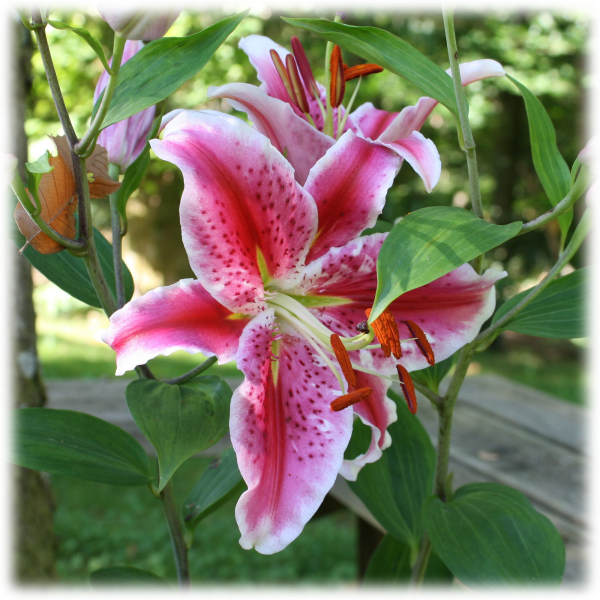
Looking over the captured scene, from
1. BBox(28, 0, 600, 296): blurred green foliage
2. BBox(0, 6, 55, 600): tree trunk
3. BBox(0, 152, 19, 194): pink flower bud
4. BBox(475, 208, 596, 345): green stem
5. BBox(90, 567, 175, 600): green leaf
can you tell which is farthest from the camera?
BBox(28, 0, 600, 296): blurred green foliage

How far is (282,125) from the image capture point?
1.52ft

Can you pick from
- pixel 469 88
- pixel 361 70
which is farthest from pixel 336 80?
pixel 469 88

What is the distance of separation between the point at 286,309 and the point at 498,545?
275 millimetres

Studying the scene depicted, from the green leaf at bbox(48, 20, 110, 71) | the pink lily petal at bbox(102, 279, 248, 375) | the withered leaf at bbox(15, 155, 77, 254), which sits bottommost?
the pink lily petal at bbox(102, 279, 248, 375)

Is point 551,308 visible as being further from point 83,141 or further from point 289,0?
point 289,0

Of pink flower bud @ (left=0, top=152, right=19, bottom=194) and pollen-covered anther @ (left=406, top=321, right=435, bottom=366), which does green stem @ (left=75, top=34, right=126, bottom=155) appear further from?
pollen-covered anther @ (left=406, top=321, right=435, bottom=366)

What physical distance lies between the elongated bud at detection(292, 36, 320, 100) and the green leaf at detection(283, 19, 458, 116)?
0.08 meters

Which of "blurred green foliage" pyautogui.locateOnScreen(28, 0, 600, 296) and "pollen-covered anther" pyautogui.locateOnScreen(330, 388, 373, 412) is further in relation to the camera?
"blurred green foliage" pyautogui.locateOnScreen(28, 0, 600, 296)

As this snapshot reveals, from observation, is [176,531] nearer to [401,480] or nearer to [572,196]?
[401,480]

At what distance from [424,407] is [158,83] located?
1.07m

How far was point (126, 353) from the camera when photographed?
0.37 meters

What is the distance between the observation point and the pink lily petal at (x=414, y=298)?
0.45 meters

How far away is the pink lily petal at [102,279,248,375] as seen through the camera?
14.7 inches

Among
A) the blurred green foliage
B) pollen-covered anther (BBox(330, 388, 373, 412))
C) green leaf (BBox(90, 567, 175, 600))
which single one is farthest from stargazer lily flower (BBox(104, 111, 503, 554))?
the blurred green foliage
